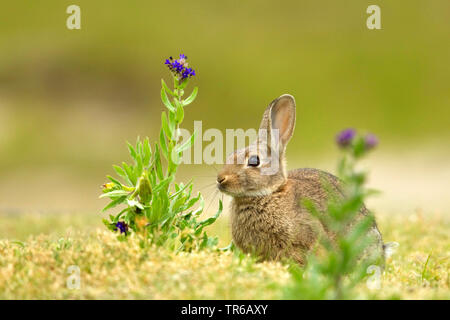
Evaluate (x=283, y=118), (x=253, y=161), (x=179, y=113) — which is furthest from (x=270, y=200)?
(x=179, y=113)

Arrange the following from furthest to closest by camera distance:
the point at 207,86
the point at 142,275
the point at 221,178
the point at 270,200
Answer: the point at 207,86, the point at 270,200, the point at 221,178, the point at 142,275

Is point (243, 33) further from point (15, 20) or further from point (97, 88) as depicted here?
point (15, 20)

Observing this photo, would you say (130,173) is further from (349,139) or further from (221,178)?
(349,139)

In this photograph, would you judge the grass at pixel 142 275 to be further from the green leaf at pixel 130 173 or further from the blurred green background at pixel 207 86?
the blurred green background at pixel 207 86

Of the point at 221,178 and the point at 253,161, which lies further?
the point at 253,161

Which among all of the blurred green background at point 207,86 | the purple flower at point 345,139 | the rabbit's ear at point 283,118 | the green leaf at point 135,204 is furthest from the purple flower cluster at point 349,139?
the blurred green background at point 207,86

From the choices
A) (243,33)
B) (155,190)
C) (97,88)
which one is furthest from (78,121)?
(155,190)
